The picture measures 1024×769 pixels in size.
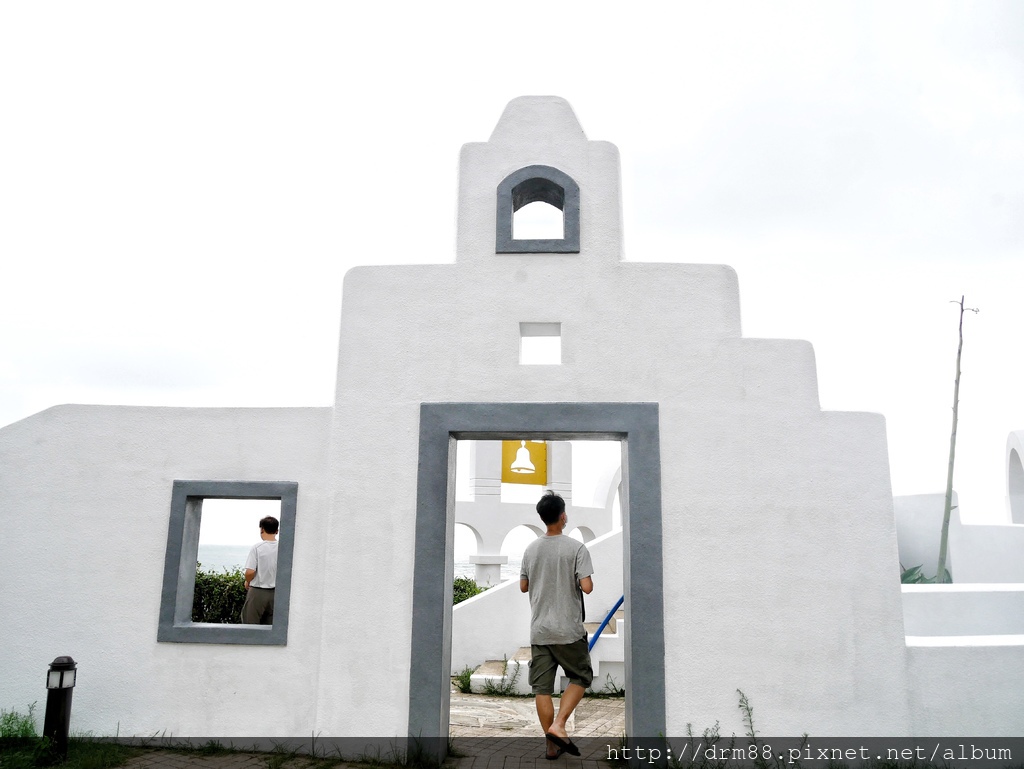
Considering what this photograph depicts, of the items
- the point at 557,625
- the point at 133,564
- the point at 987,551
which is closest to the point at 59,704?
the point at 133,564

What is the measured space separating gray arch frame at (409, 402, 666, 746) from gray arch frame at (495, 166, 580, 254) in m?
1.30

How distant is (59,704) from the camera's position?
518cm

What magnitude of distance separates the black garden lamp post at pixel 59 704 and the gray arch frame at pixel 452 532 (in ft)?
8.00

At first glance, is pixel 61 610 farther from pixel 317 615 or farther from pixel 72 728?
pixel 317 615

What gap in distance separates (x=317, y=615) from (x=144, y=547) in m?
1.52

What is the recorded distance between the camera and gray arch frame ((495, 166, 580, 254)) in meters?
5.96

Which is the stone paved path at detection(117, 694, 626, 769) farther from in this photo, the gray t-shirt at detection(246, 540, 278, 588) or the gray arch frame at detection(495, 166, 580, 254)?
the gray arch frame at detection(495, 166, 580, 254)

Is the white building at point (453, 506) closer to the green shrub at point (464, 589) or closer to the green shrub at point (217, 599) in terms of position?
the green shrub at point (217, 599)

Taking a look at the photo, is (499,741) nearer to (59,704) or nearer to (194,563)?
(194,563)

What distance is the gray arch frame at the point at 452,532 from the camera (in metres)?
5.20

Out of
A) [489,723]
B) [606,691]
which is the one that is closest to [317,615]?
[489,723]

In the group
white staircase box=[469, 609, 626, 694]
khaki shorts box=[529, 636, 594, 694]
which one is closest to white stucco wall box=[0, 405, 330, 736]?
khaki shorts box=[529, 636, 594, 694]

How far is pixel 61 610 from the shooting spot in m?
5.74

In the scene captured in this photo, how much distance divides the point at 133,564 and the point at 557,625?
3347mm
